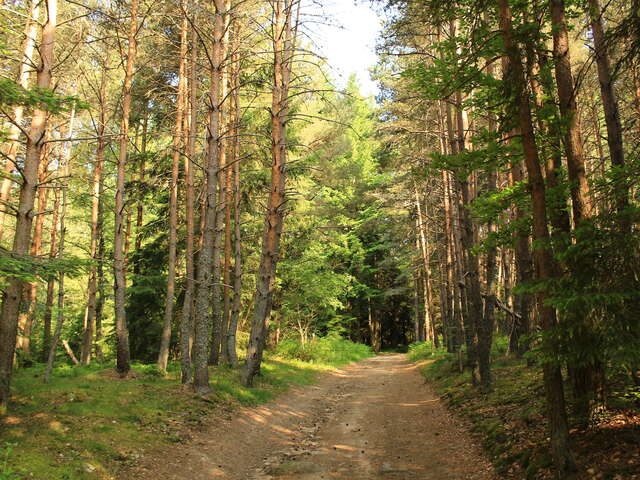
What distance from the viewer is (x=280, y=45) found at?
550 inches

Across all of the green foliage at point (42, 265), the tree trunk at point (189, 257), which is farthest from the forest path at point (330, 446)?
the green foliage at point (42, 265)

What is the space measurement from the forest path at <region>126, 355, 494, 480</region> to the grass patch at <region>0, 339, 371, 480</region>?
1.48ft

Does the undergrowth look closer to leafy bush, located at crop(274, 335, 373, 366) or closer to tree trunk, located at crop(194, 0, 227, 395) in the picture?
tree trunk, located at crop(194, 0, 227, 395)

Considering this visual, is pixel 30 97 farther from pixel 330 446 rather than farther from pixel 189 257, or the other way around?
pixel 330 446

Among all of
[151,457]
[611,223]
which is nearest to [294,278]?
[151,457]

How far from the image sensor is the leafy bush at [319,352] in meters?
22.6

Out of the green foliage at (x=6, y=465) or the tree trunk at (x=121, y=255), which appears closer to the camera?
the green foliage at (x=6, y=465)

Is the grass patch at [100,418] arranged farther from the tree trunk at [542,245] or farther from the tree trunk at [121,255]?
the tree trunk at [542,245]

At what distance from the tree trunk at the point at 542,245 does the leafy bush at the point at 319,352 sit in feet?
58.0

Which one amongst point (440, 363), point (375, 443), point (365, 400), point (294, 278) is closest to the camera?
point (375, 443)

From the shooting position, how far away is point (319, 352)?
79.9 ft

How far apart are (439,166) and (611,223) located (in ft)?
8.49

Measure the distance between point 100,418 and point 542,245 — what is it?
7.53 metres

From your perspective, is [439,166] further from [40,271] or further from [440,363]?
[440,363]
